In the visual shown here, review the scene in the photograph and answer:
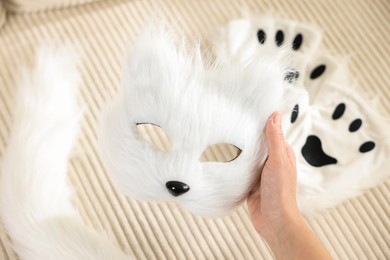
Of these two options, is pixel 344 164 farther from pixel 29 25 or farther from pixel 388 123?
pixel 29 25

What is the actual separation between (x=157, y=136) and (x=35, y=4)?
427mm

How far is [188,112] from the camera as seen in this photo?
2.01ft

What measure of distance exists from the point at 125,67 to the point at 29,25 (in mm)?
546

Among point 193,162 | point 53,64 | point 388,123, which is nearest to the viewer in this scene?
point 193,162

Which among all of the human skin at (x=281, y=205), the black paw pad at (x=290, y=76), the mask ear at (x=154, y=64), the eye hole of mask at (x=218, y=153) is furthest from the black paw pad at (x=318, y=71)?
the mask ear at (x=154, y=64)

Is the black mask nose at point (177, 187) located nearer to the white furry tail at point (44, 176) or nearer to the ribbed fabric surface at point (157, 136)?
the white furry tail at point (44, 176)

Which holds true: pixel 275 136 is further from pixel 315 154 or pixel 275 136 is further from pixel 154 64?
pixel 315 154

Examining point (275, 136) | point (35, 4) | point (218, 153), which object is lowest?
point (275, 136)

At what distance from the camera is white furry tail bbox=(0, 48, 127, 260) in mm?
783

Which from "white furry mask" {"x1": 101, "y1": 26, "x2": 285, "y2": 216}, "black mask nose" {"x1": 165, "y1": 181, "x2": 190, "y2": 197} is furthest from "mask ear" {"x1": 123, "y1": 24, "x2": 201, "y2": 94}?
"black mask nose" {"x1": 165, "y1": 181, "x2": 190, "y2": 197}

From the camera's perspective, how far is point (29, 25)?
1079 millimetres

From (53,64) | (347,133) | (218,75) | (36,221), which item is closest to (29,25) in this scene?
(53,64)

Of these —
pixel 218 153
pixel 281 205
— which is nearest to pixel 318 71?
pixel 218 153

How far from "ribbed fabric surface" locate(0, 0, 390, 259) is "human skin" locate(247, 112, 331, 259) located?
210 millimetres
